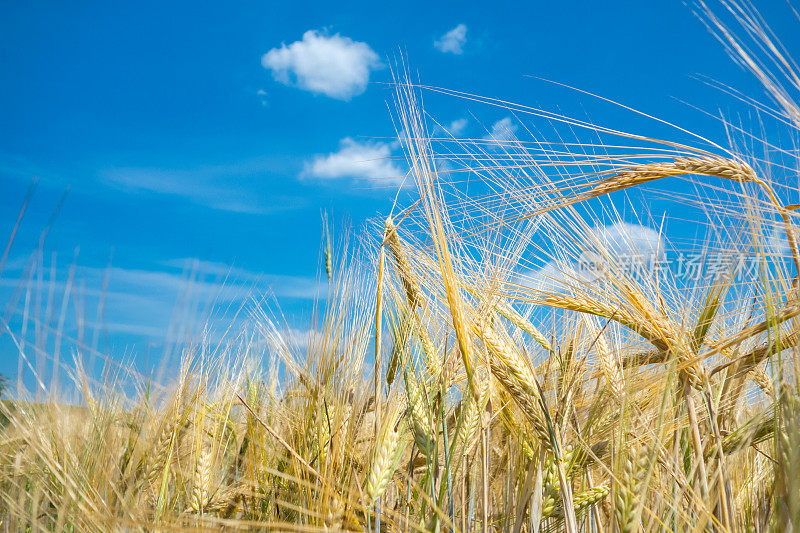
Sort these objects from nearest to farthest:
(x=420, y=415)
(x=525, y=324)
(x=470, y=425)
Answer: (x=420, y=415), (x=470, y=425), (x=525, y=324)

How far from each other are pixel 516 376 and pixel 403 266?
1.80 ft

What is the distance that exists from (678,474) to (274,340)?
1460mm

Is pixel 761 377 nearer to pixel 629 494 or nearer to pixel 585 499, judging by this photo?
pixel 585 499

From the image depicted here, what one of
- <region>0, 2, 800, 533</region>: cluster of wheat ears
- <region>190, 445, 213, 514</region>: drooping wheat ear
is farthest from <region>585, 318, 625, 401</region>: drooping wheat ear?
<region>190, 445, 213, 514</region>: drooping wheat ear

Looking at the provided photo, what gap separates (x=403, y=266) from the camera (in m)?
1.64

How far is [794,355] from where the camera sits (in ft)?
3.28

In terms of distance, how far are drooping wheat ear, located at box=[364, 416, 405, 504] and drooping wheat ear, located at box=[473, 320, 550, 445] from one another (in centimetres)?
32

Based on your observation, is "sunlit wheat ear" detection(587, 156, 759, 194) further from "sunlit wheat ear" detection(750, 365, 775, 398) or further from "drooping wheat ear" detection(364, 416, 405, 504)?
"drooping wheat ear" detection(364, 416, 405, 504)

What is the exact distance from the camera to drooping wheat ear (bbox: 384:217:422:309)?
1.62 metres

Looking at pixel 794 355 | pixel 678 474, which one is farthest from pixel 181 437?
pixel 794 355

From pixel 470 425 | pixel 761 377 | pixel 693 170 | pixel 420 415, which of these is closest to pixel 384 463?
pixel 420 415

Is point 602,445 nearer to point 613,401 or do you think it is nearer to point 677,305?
point 613,401

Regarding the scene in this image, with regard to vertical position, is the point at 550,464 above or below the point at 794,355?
below

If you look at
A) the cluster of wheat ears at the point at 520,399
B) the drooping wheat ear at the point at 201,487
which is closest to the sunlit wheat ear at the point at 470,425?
the cluster of wheat ears at the point at 520,399
